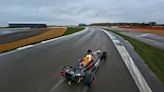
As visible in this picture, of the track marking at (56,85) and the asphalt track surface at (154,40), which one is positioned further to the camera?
the asphalt track surface at (154,40)

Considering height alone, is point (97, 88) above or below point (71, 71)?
below

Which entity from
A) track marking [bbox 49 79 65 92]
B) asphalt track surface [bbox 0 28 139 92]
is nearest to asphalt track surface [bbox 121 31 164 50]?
asphalt track surface [bbox 0 28 139 92]

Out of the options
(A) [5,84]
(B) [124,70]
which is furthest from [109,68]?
(A) [5,84]

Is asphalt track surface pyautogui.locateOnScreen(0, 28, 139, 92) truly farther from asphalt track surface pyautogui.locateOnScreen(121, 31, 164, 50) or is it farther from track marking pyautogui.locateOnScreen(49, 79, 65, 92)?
asphalt track surface pyautogui.locateOnScreen(121, 31, 164, 50)

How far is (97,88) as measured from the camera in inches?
205

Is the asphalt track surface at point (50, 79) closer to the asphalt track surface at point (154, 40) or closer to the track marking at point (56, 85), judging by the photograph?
the track marking at point (56, 85)

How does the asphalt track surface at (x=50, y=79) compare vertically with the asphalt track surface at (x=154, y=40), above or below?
above

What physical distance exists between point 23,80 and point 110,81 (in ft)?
9.98

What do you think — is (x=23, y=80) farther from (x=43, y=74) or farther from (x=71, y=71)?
(x=71, y=71)

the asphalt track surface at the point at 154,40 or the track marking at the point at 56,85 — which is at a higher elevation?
the track marking at the point at 56,85

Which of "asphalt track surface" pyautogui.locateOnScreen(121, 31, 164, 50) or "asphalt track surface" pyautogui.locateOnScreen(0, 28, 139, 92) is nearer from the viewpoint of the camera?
"asphalt track surface" pyautogui.locateOnScreen(0, 28, 139, 92)

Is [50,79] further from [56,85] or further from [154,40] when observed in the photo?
[154,40]

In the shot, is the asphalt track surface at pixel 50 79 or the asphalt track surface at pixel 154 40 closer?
the asphalt track surface at pixel 50 79

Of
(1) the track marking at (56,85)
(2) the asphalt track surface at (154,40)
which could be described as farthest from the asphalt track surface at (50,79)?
(2) the asphalt track surface at (154,40)
